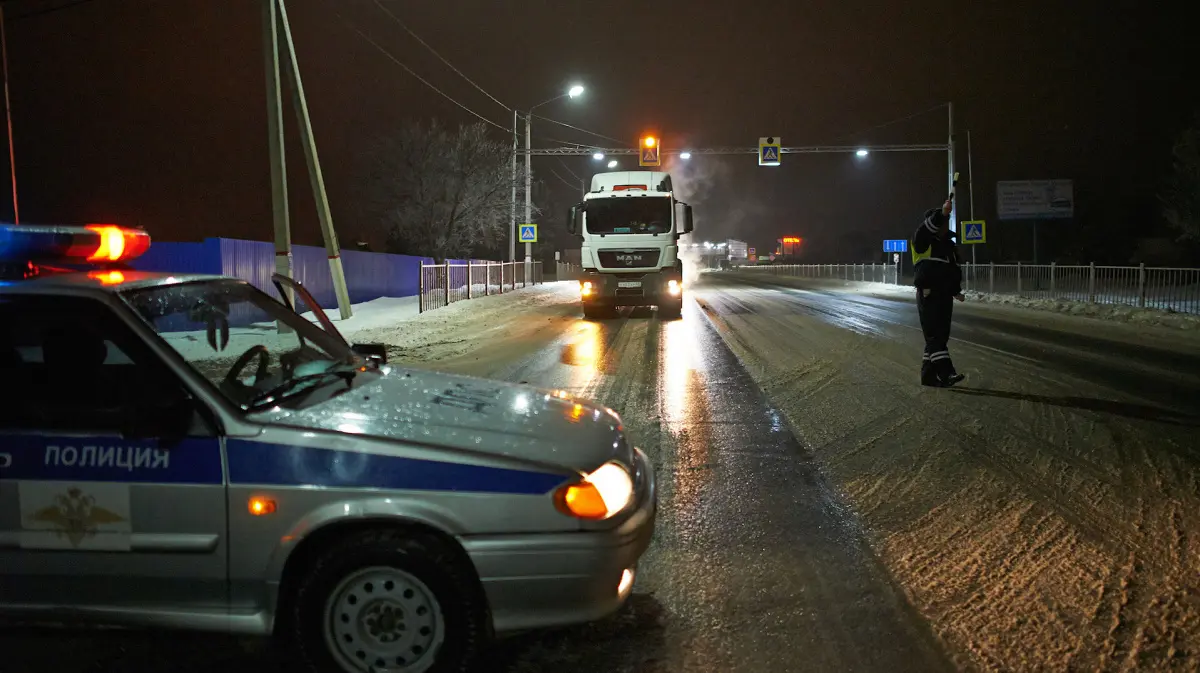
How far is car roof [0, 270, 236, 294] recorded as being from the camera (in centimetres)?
371

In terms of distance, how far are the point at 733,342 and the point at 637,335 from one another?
2.38 metres

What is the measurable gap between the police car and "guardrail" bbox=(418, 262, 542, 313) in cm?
2244

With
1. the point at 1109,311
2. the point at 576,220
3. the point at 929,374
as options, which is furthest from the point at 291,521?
the point at 1109,311

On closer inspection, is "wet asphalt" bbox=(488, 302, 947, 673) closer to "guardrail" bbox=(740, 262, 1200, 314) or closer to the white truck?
the white truck

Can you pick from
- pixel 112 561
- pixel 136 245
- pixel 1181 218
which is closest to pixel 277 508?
pixel 112 561

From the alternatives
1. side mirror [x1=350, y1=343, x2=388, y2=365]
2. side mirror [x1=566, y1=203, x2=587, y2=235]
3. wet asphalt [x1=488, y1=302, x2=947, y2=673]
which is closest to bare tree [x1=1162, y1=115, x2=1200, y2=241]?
side mirror [x1=566, y1=203, x2=587, y2=235]

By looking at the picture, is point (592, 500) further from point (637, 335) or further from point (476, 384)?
point (637, 335)

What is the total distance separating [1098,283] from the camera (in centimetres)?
2478

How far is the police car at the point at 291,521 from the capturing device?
11.0 ft

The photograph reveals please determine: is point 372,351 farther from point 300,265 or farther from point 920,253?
point 300,265

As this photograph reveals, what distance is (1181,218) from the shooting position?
50125 millimetres

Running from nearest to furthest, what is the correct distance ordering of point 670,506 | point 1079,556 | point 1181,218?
point 1079,556, point 670,506, point 1181,218

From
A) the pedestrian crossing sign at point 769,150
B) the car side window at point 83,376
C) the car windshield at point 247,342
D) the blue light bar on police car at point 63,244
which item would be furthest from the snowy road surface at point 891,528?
the pedestrian crossing sign at point 769,150

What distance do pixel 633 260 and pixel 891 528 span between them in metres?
17.4
